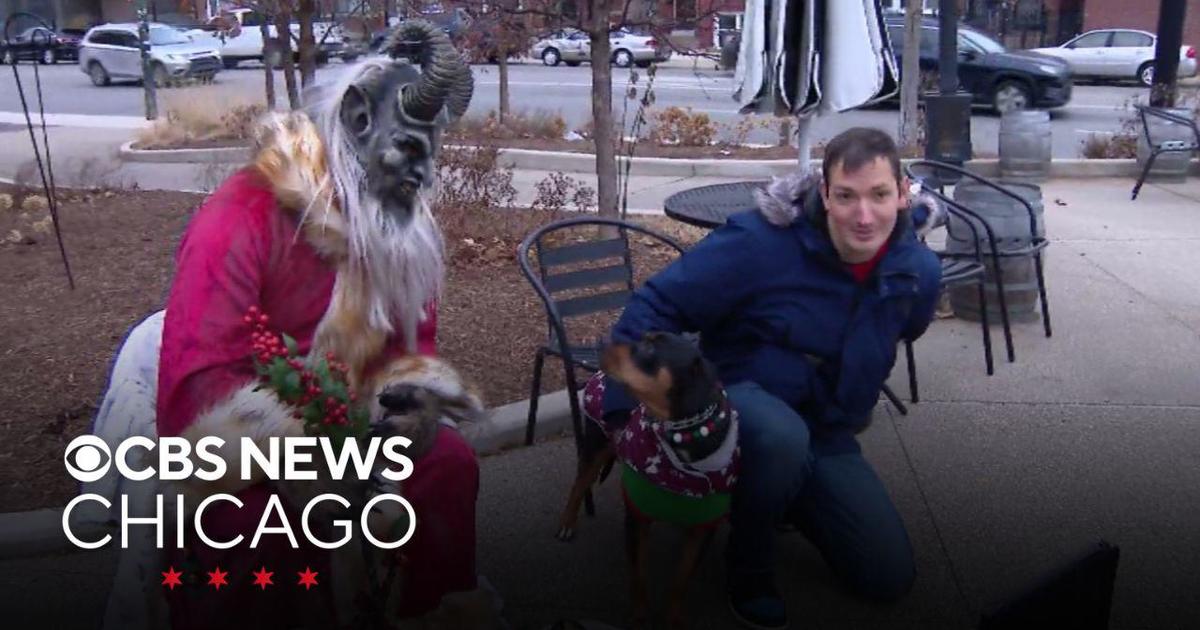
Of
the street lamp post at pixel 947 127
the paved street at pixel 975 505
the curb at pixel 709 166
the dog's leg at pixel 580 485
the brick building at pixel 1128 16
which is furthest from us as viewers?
the brick building at pixel 1128 16

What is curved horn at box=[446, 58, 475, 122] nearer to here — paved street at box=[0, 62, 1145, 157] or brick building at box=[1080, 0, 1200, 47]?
paved street at box=[0, 62, 1145, 157]

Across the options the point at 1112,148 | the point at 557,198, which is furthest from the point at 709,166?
the point at 1112,148

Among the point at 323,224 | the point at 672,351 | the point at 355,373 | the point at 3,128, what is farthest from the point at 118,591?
the point at 3,128

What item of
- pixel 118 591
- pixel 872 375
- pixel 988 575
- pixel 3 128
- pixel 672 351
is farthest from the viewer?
pixel 3 128

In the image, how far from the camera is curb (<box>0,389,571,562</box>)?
3.12 meters

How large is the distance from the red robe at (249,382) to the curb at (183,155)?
8828 millimetres

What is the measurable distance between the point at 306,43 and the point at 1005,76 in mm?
14756

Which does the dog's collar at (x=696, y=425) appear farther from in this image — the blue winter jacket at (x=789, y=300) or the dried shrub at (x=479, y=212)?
the dried shrub at (x=479, y=212)

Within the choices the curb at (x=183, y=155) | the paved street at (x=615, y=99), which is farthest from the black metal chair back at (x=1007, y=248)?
the curb at (x=183, y=155)

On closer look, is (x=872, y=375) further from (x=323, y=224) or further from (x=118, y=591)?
(x=118, y=591)

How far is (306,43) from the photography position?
6145mm

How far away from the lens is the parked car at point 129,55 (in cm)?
2517

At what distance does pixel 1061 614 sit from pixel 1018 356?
10.0 ft

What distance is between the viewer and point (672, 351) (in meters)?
2.71
